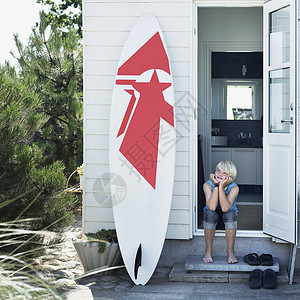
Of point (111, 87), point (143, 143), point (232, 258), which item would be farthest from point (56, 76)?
point (232, 258)

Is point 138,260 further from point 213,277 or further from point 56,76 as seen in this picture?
point 56,76

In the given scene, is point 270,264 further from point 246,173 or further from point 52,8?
point 52,8

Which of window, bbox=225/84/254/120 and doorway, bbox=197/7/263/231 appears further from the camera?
window, bbox=225/84/254/120

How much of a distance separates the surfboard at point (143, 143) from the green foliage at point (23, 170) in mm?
616

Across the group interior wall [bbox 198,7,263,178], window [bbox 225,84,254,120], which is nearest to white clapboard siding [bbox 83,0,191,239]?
interior wall [bbox 198,7,263,178]

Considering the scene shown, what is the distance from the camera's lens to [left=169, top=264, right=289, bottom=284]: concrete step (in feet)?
14.2

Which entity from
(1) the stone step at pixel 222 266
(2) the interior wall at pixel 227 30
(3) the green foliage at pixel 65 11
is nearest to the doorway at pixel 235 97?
(2) the interior wall at pixel 227 30

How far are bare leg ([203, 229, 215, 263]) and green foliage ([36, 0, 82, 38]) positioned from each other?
1049 centimetres

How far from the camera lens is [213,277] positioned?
436 centimetres

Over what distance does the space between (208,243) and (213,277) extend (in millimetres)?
285

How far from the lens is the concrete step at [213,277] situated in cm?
432

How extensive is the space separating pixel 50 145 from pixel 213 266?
13.9ft

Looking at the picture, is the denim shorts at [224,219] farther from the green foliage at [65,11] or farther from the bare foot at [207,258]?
the green foliage at [65,11]

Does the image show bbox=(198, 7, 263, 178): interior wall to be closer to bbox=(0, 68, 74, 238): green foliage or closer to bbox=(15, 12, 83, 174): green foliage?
bbox=(15, 12, 83, 174): green foliage
